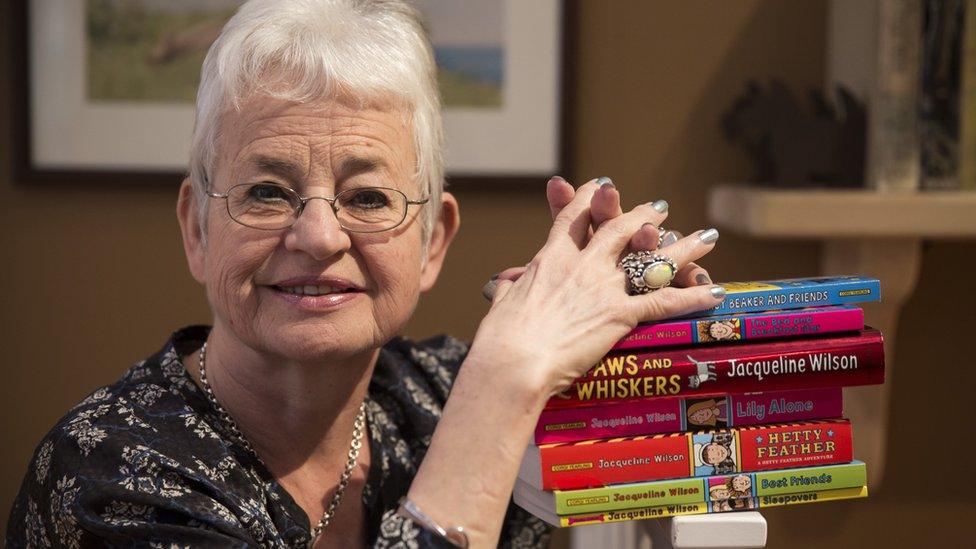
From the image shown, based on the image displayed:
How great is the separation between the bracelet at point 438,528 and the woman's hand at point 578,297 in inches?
6.5

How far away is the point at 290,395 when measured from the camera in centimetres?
139

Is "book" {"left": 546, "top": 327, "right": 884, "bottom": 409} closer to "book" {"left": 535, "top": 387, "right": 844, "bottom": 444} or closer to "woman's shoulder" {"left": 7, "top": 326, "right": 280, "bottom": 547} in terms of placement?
"book" {"left": 535, "top": 387, "right": 844, "bottom": 444}

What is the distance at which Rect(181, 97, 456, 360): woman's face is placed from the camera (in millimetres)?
1292

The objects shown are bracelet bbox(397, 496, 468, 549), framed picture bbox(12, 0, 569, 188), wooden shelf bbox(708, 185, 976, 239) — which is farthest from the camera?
framed picture bbox(12, 0, 569, 188)

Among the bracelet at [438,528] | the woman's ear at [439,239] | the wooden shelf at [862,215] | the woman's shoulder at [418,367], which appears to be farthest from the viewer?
the wooden shelf at [862,215]

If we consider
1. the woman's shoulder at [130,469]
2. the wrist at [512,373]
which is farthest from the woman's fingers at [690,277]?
the woman's shoulder at [130,469]

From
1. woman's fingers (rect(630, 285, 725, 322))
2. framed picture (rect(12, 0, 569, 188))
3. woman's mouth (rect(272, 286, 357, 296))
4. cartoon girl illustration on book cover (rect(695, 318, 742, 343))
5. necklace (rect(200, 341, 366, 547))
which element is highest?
framed picture (rect(12, 0, 569, 188))

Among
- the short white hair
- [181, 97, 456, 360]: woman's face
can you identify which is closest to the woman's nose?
[181, 97, 456, 360]: woman's face

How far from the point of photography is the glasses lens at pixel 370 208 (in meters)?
1.32

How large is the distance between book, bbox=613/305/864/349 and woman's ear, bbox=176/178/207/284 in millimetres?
Result: 581

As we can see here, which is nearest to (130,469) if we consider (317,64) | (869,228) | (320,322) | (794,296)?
(320,322)

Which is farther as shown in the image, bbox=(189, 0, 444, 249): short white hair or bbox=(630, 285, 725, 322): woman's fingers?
bbox=(189, 0, 444, 249): short white hair

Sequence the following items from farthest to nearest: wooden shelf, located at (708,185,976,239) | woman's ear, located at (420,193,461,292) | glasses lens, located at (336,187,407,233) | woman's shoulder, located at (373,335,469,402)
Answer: wooden shelf, located at (708,185,976,239)
woman's shoulder, located at (373,335,469,402)
woman's ear, located at (420,193,461,292)
glasses lens, located at (336,187,407,233)

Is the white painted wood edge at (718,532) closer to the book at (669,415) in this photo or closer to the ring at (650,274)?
the book at (669,415)
